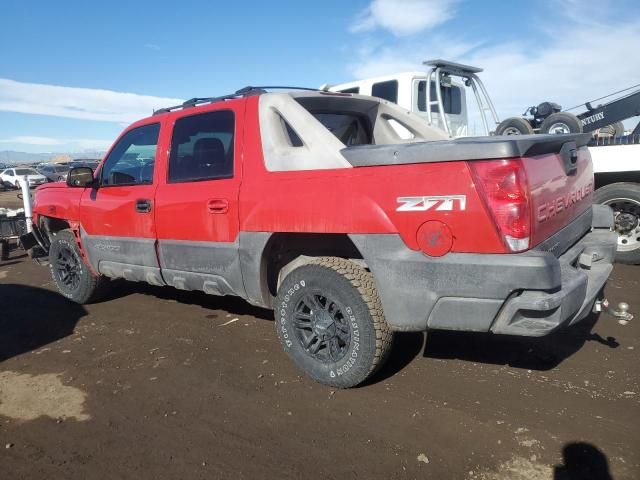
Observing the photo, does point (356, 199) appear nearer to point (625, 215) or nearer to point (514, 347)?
point (514, 347)

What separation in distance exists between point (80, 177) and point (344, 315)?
3.19 meters

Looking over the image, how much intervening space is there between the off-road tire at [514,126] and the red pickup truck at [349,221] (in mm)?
4505

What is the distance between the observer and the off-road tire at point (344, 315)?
295cm

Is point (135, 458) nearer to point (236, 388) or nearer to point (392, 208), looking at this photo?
point (236, 388)

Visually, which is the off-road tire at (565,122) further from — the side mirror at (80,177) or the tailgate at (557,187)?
the side mirror at (80,177)

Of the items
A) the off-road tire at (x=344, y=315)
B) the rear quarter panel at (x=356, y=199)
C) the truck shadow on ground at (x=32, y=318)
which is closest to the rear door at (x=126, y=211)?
the truck shadow on ground at (x=32, y=318)

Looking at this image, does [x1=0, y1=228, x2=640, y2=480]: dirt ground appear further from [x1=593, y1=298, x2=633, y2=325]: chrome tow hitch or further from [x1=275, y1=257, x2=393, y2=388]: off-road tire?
[x1=593, y1=298, x2=633, y2=325]: chrome tow hitch

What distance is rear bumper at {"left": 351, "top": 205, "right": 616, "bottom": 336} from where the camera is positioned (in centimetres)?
247

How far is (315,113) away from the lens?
3.95 m

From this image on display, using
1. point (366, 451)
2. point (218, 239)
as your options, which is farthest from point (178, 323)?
point (366, 451)

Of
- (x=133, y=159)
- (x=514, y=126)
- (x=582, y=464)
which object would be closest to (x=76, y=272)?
(x=133, y=159)

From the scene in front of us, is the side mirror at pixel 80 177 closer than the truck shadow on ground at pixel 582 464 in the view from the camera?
No

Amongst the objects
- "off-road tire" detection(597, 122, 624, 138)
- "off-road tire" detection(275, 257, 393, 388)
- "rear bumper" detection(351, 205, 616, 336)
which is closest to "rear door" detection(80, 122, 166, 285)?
"off-road tire" detection(275, 257, 393, 388)

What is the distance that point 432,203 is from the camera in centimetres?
260
